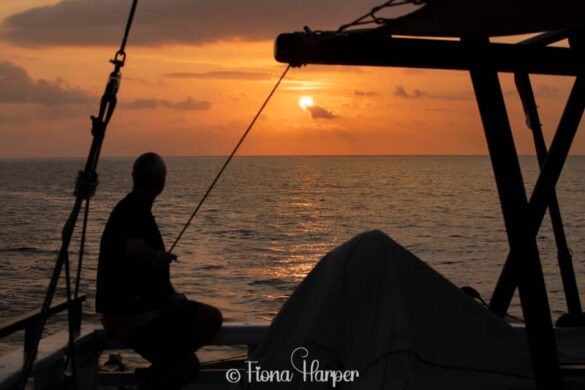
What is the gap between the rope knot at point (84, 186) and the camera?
4.04 metres

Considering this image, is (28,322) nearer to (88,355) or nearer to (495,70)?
(88,355)

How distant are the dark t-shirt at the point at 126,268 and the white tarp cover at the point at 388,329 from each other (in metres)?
0.92

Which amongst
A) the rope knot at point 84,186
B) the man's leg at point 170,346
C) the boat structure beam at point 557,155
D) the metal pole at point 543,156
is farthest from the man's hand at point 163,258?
the metal pole at point 543,156

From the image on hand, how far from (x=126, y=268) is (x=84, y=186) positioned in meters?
1.08

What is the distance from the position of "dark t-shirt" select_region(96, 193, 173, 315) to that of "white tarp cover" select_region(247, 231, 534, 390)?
92 centimetres

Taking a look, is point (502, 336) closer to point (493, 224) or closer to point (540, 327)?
point (540, 327)

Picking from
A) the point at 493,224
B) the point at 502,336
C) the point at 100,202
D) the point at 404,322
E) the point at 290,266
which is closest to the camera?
the point at 404,322

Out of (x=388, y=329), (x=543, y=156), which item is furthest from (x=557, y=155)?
(x=388, y=329)

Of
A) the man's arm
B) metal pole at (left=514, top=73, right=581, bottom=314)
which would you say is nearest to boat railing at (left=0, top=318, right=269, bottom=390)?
the man's arm

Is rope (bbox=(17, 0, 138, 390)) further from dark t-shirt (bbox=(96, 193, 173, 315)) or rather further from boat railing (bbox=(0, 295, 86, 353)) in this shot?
dark t-shirt (bbox=(96, 193, 173, 315))

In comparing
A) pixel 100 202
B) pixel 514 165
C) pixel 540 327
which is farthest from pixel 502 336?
pixel 100 202

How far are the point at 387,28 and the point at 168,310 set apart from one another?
7.70 feet

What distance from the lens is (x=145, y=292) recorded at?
510cm

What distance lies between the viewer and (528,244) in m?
4.84
